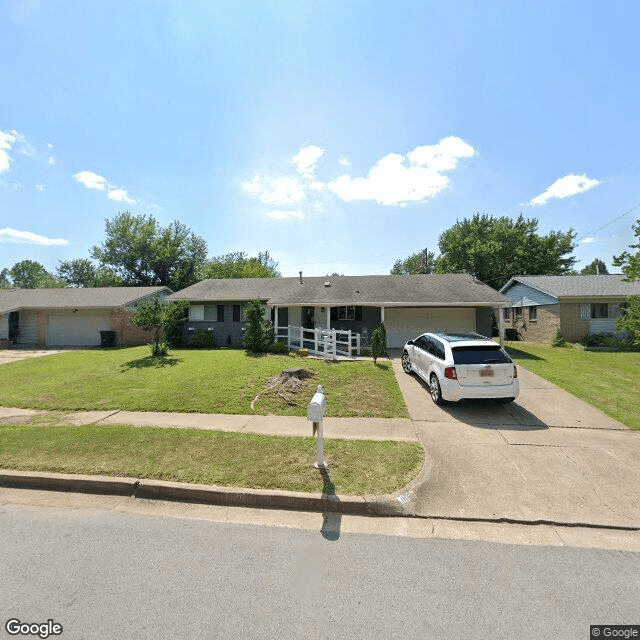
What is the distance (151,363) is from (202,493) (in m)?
11.2

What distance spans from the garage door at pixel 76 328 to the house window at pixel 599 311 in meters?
32.2

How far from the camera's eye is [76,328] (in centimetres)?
2284

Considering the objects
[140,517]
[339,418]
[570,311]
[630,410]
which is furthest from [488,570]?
[570,311]

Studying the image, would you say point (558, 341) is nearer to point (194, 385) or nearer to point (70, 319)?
point (194, 385)

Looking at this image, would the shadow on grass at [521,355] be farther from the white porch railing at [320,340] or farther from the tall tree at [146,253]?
the tall tree at [146,253]

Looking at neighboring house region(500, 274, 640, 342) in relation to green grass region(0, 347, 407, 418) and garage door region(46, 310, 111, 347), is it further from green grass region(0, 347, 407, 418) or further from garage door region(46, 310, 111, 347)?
garage door region(46, 310, 111, 347)

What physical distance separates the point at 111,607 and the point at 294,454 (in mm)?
2976

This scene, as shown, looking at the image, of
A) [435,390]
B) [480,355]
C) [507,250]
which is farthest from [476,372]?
[507,250]

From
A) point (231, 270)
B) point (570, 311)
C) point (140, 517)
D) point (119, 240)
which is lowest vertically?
point (140, 517)

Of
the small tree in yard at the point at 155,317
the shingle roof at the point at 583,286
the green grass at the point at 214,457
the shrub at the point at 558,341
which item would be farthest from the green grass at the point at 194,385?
the shingle roof at the point at 583,286

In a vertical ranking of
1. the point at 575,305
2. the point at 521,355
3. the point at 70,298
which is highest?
the point at 70,298

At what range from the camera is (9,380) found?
37.7 feet

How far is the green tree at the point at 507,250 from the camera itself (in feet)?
118

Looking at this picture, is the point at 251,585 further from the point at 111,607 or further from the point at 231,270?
the point at 231,270
